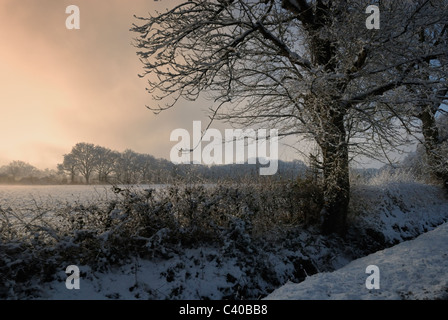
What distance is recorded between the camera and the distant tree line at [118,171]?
584cm

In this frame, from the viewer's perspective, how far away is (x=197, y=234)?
4.84 m

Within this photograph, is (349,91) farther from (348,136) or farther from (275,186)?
(275,186)

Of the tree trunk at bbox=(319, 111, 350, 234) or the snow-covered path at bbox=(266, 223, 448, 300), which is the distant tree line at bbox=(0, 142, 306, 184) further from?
the snow-covered path at bbox=(266, 223, 448, 300)

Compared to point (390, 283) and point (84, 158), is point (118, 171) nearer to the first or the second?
point (390, 283)

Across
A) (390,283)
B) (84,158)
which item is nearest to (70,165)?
(84,158)

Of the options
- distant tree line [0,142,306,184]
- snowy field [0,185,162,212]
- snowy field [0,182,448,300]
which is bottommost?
snowy field [0,182,448,300]

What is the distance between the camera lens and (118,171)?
6.14m

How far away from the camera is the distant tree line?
5.84 m

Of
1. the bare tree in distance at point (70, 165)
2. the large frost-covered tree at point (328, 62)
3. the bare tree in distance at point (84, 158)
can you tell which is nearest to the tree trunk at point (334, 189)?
the large frost-covered tree at point (328, 62)

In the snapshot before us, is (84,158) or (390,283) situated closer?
(390,283)

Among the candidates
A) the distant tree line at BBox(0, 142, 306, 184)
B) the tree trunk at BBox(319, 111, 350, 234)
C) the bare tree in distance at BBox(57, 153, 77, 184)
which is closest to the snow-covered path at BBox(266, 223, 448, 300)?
the tree trunk at BBox(319, 111, 350, 234)

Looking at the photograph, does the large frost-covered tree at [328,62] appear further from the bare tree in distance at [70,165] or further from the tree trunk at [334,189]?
the bare tree in distance at [70,165]

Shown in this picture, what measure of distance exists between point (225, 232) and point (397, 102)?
204 inches

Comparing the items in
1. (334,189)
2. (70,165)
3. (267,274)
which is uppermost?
(70,165)
